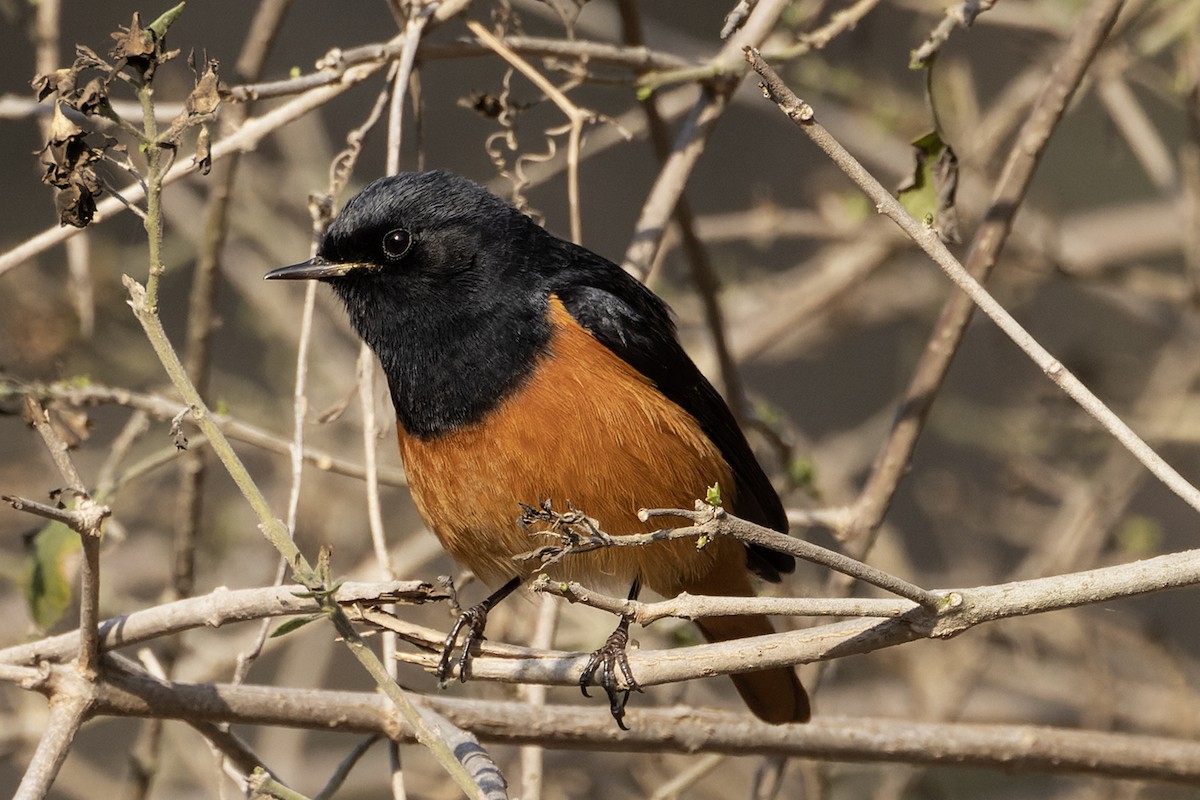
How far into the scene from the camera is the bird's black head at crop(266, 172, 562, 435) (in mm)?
3386

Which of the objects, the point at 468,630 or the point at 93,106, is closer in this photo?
the point at 93,106

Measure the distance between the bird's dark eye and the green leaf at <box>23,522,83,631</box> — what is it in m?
1.04

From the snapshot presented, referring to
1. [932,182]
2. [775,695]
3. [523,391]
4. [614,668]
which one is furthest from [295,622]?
[932,182]

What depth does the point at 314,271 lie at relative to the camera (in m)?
3.47

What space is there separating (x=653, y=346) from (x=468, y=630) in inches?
36.1

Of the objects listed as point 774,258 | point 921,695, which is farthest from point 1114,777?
point 774,258

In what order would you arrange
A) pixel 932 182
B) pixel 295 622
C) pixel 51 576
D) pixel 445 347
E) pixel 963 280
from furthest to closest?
pixel 445 347 → pixel 932 182 → pixel 51 576 → pixel 295 622 → pixel 963 280

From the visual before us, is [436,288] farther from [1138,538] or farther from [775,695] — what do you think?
[1138,538]

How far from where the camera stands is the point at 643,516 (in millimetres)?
1913

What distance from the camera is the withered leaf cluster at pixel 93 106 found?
7.11 ft

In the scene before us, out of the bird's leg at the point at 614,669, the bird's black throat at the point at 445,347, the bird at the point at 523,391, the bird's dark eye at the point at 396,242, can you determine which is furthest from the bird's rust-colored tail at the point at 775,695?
the bird's dark eye at the point at 396,242

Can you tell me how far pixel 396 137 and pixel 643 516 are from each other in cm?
162

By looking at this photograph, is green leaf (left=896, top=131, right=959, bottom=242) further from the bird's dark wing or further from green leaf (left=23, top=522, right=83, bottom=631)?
green leaf (left=23, top=522, right=83, bottom=631)

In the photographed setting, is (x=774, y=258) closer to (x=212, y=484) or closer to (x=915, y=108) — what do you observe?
(x=915, y=108)
